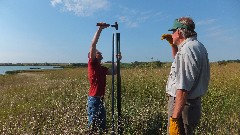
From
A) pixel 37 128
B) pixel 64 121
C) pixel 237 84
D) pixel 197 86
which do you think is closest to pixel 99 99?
pixel 64 121

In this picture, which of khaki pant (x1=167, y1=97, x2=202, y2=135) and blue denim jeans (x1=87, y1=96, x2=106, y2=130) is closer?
khaki pant (x1=167, y1=97, x2=202, y2=135)

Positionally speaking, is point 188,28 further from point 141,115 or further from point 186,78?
point 141,115

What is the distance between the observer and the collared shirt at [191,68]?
3.66m

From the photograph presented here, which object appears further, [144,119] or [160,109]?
[160,109]

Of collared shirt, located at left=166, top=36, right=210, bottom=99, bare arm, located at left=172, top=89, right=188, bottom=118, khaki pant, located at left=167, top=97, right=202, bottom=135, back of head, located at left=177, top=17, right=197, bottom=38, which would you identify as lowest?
khaki pant, located at left=167, top=97, right=202, bottom=135

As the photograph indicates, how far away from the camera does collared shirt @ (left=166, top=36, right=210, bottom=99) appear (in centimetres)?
366

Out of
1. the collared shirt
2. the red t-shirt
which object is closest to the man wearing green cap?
the collared shirt

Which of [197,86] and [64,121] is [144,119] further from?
[197,86]

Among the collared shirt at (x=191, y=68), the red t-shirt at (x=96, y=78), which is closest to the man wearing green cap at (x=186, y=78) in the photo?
the collared shirt at (x=191, y=68)

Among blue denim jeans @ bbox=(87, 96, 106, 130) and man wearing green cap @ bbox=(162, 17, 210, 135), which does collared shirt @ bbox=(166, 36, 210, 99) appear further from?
blue denim jeans @ bbox=(87, 96, 106, 130)

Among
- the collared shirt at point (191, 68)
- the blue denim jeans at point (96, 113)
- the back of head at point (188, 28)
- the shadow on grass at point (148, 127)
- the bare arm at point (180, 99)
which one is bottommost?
the shadow on grass at point (148, 127)

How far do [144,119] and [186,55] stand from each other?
324 cm

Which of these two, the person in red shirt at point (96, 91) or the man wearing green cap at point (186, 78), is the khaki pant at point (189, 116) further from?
the person in red shirt at point (96, 91)

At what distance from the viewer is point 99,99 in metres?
6.13
